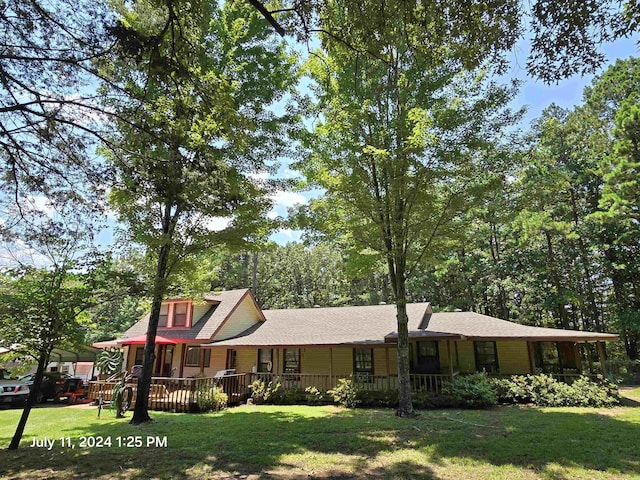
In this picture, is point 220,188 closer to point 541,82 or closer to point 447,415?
point 541,82

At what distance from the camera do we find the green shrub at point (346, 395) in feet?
44.1

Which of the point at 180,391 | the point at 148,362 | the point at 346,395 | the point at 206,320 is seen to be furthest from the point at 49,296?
the point at 206,320

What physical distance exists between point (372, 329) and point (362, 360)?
4.97 ft

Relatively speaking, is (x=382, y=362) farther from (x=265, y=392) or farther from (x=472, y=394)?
(x=265, y=392)

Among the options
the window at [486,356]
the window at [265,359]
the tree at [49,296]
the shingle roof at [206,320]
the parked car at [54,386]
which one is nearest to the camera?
the tree at [49,296]

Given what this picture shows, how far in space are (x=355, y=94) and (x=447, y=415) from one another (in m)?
9.95

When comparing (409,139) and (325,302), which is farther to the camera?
(325,302)

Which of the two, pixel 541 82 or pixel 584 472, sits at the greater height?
pixel 541 82

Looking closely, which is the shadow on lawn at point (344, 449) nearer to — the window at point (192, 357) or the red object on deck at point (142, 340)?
the red object on deck at point (142, 340)

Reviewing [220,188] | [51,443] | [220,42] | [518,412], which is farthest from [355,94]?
[51,443]

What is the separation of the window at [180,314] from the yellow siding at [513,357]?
16164 mm

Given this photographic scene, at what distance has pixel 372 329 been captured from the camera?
17562mm

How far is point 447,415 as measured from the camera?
10750 millimetres

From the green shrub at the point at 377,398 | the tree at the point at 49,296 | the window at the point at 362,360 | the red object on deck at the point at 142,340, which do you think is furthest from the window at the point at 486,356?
the tree at the point at 49,296
